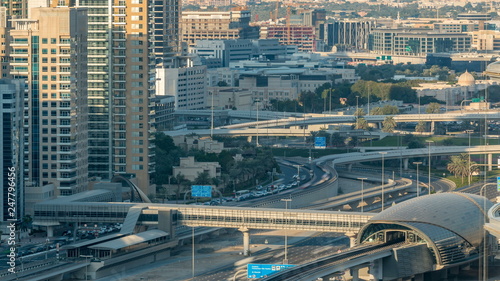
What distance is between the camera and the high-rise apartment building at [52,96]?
123500 millimetres

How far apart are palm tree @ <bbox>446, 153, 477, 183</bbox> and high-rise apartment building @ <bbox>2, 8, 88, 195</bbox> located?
44559mm

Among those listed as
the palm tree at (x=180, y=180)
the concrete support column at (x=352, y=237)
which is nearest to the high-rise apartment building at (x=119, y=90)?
the palm tree at (x=180, y=180)

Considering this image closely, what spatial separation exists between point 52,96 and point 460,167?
47832 millimetres

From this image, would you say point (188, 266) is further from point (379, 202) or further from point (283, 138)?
point (283, 138)

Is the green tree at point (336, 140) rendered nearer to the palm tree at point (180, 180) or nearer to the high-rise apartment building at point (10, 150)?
the palm tree at point (180, 180)

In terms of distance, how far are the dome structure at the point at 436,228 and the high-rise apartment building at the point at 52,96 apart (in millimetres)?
30312

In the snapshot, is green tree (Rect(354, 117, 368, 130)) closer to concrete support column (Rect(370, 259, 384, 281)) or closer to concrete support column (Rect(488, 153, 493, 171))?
concrete support column (Rect(488, 153, 493, 171))

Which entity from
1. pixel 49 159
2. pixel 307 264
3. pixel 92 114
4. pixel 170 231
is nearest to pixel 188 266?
pixel 170 231

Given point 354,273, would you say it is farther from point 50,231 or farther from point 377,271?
point 50,231

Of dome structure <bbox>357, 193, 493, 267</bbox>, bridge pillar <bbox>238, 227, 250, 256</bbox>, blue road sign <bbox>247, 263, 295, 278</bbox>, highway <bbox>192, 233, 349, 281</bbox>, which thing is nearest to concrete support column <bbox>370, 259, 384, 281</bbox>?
dome structure <bbox>357, 193, 493, 267</bbox>

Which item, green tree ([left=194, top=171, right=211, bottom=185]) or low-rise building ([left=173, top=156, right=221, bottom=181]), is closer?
green tree ([left=194, top=171, right=211, bottom=185])

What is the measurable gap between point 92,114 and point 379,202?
25986 millimetres

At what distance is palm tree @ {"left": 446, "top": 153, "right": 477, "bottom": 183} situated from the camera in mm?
153500

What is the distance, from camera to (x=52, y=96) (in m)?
124
